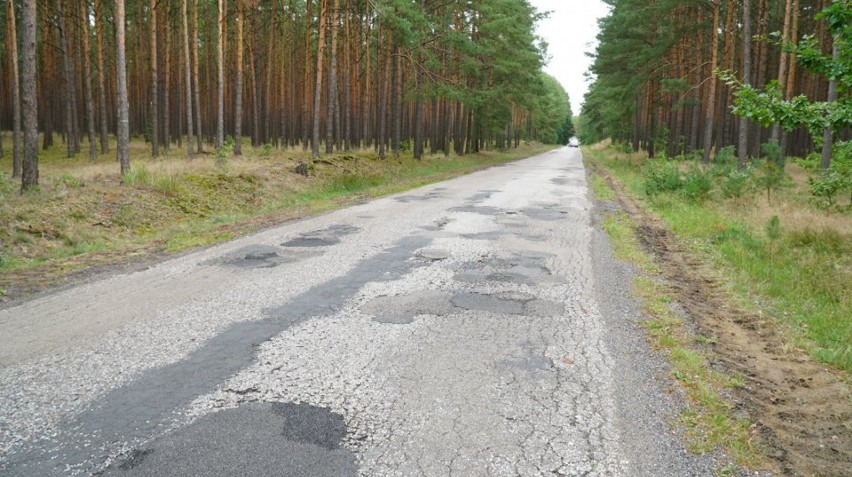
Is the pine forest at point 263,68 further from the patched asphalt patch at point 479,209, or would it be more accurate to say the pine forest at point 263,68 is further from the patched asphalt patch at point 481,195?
the patched asphalt patch at point 479,209

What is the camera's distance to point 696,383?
12.6 ft

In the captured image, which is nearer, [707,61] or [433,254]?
[433,254]

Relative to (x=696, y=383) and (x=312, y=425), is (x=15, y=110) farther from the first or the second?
(x=696, y=383)

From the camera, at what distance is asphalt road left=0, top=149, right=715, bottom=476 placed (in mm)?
2818

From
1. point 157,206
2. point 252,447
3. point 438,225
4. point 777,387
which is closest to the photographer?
point 252,447

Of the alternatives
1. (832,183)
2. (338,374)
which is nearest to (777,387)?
(338,374)

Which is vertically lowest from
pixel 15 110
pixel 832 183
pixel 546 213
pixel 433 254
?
pixel 433 254

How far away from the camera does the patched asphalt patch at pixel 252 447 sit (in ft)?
8.72

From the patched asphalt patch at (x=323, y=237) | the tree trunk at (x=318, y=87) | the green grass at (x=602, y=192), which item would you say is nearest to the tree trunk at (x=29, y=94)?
the patched asphalt patch at (x=323, y=237)

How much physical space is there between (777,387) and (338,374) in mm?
3260

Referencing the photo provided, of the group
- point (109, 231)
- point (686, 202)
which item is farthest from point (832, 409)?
point (686, 202)

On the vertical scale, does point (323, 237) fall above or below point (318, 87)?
below

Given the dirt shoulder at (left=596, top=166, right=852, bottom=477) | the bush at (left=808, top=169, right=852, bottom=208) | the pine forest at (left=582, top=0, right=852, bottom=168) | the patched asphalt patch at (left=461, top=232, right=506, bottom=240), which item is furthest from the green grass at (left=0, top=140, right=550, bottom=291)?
the pine forest at (left=582, top=0, right=852, bottom=168)

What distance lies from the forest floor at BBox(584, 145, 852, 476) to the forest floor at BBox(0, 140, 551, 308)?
654cm
